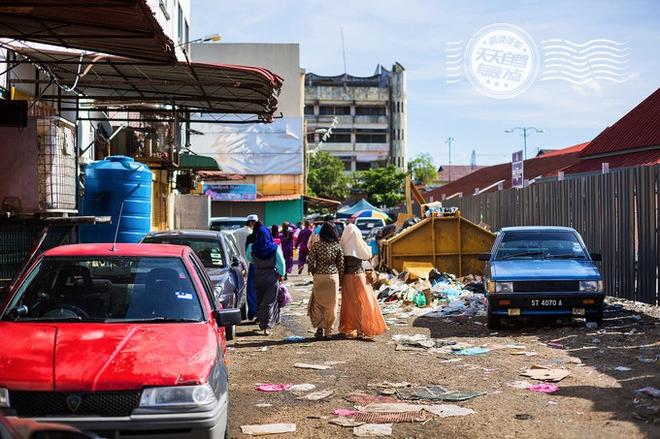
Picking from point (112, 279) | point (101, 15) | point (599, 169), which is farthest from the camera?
point (599, 169)

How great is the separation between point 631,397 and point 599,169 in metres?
28.3

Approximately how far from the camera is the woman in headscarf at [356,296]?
12.7m

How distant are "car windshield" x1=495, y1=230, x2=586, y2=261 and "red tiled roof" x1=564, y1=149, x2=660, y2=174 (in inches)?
682

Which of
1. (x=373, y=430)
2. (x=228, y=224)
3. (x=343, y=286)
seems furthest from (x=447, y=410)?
(x=228, y=224)

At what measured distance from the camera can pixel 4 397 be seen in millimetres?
5035

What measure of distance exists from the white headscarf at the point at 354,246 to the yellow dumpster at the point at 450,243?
9.64 m

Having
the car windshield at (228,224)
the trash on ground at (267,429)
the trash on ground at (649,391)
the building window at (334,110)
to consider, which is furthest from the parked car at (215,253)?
the building window at (334,110)

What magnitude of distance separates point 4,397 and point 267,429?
2.60 metres

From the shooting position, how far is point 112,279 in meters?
6.87

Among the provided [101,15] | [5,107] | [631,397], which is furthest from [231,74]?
[631,397]

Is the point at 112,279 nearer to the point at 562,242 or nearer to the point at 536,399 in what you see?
the point at 536,399

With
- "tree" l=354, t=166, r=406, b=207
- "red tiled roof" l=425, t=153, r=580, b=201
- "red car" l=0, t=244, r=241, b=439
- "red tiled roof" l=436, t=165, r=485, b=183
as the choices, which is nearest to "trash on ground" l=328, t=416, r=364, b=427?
"red car" l=0, t=244, r=241, b=439

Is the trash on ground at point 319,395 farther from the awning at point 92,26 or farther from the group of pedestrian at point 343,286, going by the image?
the awning at point 92,26

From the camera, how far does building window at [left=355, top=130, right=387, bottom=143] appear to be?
10912 centimetres
